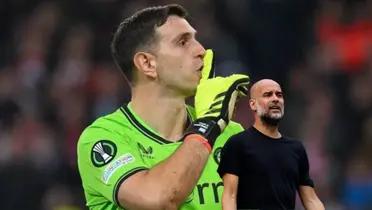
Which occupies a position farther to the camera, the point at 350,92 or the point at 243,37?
the point at 243,37

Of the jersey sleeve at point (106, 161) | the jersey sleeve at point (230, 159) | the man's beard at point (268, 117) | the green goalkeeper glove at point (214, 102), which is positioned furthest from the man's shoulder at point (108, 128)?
the man's beard at point (268, 117)

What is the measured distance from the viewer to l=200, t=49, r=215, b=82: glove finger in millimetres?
4323

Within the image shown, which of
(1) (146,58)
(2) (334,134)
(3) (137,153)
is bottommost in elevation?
(2) (334,134)

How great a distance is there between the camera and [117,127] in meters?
4.42

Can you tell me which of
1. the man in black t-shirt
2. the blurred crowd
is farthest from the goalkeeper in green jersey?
the blurred crowd

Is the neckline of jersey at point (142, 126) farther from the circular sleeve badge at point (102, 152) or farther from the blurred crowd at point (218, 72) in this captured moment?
the blurred crowd at point (218, 72)

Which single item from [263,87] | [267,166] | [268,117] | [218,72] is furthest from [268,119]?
[218,72]

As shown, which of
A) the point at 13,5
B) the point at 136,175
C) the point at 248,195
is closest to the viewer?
the point at 136,175

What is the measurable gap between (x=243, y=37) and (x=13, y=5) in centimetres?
254

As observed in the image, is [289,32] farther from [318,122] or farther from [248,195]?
[248,195]

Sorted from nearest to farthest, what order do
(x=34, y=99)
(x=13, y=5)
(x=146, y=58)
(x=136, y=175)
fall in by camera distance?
(x=136, y=175) < (x=146, y=58) < (x=34, y=99) < (x=13, y=5)

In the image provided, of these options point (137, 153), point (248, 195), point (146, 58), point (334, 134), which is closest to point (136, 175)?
point (137, 153)

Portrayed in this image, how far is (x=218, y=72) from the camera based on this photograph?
10.2 meters

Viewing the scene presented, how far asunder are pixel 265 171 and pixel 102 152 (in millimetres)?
915
